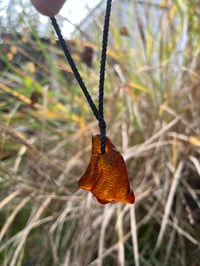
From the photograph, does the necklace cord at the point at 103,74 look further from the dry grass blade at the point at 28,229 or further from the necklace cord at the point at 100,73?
the dry grass blade at the point at 28,229

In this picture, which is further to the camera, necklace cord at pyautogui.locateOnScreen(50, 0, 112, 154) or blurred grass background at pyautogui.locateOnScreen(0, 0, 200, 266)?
blurred grass background at pyautogui.locateOnScreen(0, 0, 200, 266)

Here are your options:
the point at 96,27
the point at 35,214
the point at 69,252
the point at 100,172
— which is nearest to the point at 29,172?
the point at 35,214

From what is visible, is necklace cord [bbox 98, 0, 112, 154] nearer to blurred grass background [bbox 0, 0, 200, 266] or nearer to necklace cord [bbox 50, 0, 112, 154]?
necklace cord [bbox 50, 0, 112, 154]

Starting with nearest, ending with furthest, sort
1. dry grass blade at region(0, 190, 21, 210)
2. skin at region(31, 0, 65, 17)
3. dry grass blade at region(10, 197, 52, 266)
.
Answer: skin at region(31, 0, 65, 17), dry grass blade at region(10, 197, 52, 266), dry grass blade at region(0, 190, 21, 210)

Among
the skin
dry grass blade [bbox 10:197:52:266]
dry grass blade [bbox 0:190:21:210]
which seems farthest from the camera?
dry grass blade [bbox 0:190:21:210]

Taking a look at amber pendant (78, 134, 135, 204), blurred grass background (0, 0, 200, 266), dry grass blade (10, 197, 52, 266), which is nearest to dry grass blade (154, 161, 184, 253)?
blurred grass background (0, 0, 200, 266)

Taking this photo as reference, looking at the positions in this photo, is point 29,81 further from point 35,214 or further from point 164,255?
point 164,255

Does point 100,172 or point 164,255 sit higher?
point 100,172
